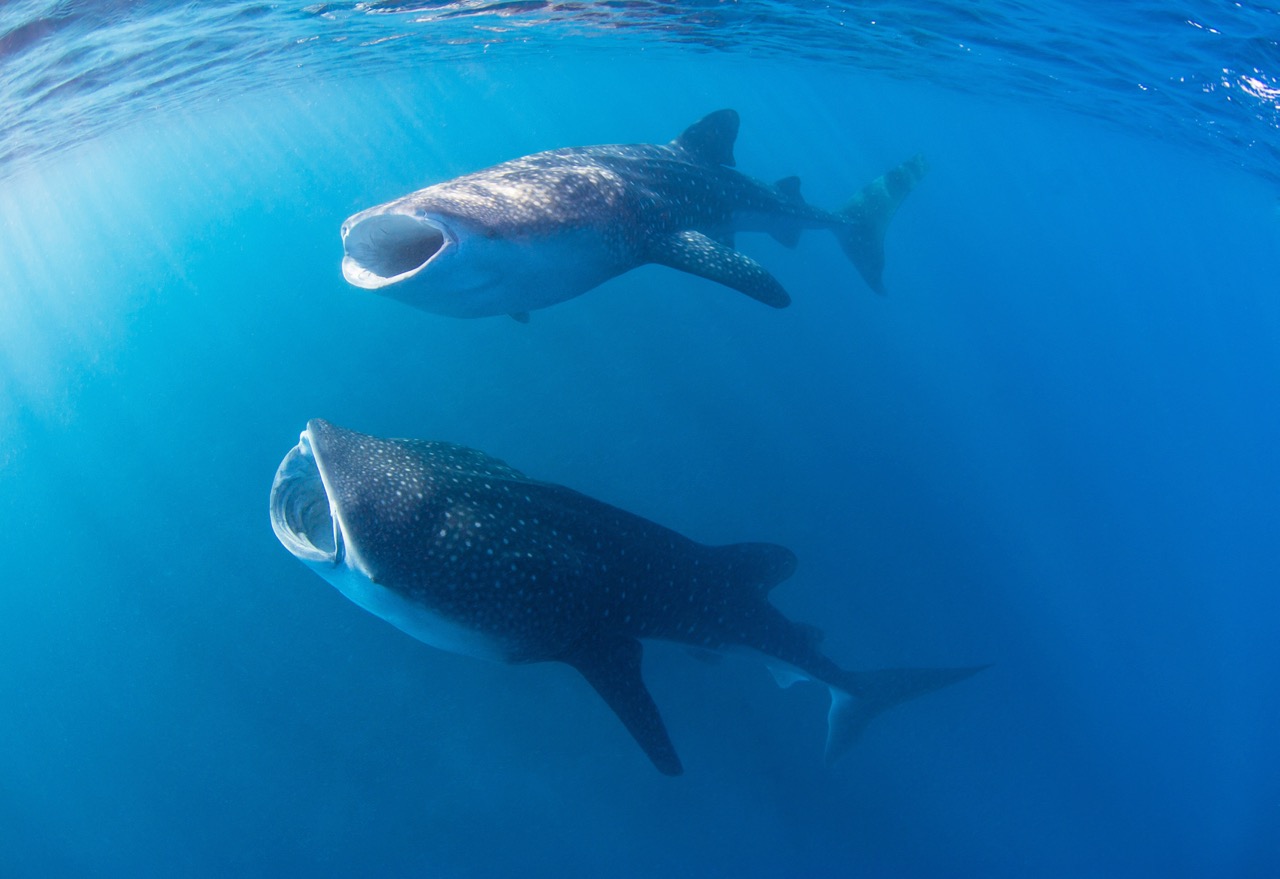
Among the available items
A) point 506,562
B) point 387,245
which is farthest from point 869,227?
point 506,562

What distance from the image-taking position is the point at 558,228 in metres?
5.09

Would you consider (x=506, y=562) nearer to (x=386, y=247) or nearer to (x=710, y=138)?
(x=386, y=247)

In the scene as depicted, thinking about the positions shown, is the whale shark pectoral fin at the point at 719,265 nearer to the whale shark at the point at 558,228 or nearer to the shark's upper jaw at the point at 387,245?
the whale shark at the point at 558,228

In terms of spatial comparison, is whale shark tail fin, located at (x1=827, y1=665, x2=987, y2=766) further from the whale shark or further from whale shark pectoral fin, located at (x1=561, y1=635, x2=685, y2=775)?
the whale shark

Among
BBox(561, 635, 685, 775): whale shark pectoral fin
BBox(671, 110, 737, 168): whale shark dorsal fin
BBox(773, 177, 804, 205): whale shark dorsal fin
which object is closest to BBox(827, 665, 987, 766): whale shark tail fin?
BBox(561, 635, 685, 775): whale shark pectoral fin

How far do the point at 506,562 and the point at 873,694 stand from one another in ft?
17.9

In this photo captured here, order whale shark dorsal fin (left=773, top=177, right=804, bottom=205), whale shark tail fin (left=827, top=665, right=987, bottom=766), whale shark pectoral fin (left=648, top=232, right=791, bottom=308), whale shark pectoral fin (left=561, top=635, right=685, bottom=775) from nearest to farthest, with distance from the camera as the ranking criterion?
whale shark pectoral fin (left=561, top=635, right=685, bottom=775), whale shark pectoral fin (left=648, top=232, right=791, bottom=308), whale shark tail fin (left=827, top=665, right=987, bottom=766), whale shark dorsal fin (left=773, top=177, right=804, bottom=205)

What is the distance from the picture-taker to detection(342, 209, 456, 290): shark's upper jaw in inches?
163

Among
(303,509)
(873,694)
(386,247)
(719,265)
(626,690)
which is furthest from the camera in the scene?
(873,694)

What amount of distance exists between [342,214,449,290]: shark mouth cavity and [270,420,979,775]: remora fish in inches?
42.0

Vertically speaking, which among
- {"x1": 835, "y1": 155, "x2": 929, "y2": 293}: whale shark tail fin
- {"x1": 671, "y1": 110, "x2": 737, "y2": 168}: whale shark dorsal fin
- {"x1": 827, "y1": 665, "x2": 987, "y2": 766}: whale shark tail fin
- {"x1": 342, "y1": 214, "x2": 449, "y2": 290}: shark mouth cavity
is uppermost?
{"x1": 342, "y1": 214, "x2": 449, "y2": 290}: shark mouth cavity

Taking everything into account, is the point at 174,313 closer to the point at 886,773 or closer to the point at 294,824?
the point at 294,824

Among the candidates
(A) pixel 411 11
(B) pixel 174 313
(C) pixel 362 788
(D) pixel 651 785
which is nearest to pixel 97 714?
(C) pixel 362 788

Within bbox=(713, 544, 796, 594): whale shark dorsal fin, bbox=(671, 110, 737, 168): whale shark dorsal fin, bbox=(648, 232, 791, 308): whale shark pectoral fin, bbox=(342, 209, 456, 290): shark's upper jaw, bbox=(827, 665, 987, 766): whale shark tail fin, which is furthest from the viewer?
bbox=(671, 110, 737, 168): whale shark dorsal fin
